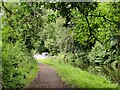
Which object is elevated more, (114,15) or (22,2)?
(22,2)

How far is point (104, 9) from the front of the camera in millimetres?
17203

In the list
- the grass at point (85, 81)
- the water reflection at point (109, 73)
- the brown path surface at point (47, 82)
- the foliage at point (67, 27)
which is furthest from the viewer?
the water reflection at point (109, 73)

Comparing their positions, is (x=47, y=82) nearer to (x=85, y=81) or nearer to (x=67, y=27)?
(x=85, y=81)

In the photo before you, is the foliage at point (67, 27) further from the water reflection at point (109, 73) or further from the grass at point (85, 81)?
the grass at point (85, 81)

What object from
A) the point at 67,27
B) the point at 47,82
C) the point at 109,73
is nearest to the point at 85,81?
the point at 47,82

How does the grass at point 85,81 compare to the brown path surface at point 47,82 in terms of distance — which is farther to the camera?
the brown path surface at point 47,82

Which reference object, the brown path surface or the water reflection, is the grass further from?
the water reflection

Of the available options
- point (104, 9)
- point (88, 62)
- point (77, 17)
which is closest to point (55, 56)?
point (88, 62)

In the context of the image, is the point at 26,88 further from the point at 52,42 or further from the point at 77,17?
the point at 52,42

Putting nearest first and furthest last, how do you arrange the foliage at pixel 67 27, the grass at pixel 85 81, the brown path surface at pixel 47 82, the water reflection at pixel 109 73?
the foliage at pixel 67 27 < the grass at pixel 85 81 < the brown path surface at pixel 47 82 < the water reflection at pixel 109 73

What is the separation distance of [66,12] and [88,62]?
2901 centimetres

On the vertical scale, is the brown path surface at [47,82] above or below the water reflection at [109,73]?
above

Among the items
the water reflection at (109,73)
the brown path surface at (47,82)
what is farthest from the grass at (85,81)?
the water reflection at (109,73)

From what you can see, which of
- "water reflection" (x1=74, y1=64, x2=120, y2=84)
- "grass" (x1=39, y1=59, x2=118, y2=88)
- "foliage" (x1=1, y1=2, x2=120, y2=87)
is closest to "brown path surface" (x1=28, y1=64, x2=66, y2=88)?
"grass" (x1=39, y1=59, x2=118, y2=88)
